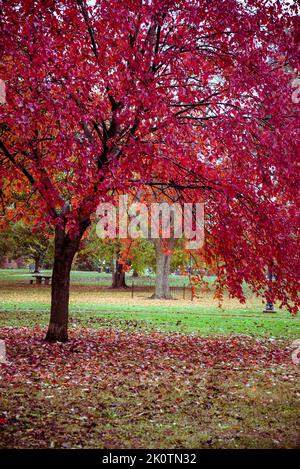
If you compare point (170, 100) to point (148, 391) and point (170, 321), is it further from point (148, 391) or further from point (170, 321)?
point (170, 321)

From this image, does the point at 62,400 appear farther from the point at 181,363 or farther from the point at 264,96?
the point at 264,96

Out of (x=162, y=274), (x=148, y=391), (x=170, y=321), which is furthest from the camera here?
(x=162, y=274)

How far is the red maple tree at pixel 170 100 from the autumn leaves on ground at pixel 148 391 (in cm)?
217

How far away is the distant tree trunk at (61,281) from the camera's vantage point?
12.9m

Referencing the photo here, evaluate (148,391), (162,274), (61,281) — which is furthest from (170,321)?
(162,274)

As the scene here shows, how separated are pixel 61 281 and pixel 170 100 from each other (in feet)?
16.3

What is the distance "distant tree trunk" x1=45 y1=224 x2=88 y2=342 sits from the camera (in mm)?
12945

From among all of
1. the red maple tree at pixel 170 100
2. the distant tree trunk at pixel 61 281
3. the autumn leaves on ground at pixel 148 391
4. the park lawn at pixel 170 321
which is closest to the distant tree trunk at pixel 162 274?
the park lawn at pixel 170 321

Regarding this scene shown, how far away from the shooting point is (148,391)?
28.3 ft

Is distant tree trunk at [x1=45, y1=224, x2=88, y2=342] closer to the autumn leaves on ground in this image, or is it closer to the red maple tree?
the autumn leaves on ground

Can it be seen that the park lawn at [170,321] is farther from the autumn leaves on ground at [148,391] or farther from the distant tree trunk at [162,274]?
the distant tree trunk at [162,274]

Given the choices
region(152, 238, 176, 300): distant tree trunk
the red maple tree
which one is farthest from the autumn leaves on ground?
region(152, 238, 176, 300): distant tree trunk

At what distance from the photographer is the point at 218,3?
10.3 m
